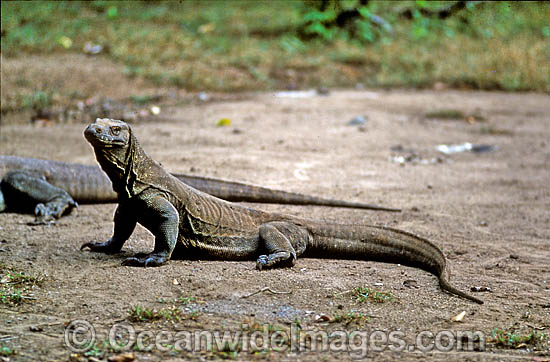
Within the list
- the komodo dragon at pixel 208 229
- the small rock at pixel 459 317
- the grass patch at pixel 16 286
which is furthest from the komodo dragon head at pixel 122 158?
the small rock at pixel 459 317

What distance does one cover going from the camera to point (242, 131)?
8.96m

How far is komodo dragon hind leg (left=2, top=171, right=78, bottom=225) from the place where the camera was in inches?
239

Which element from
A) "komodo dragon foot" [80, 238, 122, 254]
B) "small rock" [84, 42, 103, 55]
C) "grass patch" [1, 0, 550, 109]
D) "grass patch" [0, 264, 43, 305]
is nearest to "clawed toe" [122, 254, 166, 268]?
"komodo dragon foot" [80, 238, 122, 254]

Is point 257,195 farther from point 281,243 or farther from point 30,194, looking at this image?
point 30,194

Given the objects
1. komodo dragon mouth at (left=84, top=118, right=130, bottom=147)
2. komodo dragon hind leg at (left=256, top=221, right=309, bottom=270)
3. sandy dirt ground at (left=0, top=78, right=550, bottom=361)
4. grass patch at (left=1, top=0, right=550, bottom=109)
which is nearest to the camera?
sandy dirt ground at (left=0, top=78, right=550, bottom=361)

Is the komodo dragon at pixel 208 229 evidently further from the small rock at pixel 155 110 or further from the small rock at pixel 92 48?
the small rock at pixel 92 48

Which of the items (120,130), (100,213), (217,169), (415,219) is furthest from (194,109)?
(120,130)

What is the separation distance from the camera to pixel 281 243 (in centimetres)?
455

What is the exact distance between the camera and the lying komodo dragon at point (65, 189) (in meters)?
6.11

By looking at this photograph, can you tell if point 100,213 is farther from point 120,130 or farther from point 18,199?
point 120,130

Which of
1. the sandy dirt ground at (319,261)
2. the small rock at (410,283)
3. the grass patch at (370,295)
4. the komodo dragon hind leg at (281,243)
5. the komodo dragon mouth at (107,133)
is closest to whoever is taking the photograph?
the sandy dirt ground at (319,261)

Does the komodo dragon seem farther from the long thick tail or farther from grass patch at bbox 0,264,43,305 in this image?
the long thick tail

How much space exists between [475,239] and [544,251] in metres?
0.52

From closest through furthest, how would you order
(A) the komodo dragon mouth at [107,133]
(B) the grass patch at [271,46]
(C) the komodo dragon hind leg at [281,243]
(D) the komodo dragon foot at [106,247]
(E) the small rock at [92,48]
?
(A) the komodo dragon mouth at [107,133] < (C) the komodo dragon hind leg at [281,243] < (D) the komodo dragon foot at [106,247] < (E) the small rock at [92,48] < (B) the grass patch at [271,46]
